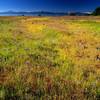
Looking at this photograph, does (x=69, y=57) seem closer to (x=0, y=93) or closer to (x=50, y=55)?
(x=50, y=55)

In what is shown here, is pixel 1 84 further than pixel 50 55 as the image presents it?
No

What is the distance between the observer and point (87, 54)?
14023 millimetres

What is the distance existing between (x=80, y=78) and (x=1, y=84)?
269cm

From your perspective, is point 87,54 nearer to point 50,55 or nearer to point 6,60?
point 50,55

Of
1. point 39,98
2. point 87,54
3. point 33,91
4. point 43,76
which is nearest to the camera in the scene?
point 39,98

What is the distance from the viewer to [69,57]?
12.7m

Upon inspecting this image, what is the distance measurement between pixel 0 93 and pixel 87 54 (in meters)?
7.88

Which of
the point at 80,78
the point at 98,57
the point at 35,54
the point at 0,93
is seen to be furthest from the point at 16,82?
the point at 98,57

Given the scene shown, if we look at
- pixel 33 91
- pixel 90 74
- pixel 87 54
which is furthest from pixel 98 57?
pixel 33 91

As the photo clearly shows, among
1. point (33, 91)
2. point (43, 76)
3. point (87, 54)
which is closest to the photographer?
point (33, 91)

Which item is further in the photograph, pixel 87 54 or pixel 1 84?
pixel 87 54

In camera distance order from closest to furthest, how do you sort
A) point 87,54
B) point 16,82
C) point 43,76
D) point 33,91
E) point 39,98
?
point 39,98 < point 33,91 < point 16,82 < point 43,76 < point 87,54

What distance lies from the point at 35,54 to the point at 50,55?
0.75 m

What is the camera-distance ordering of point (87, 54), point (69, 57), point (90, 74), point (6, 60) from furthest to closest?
1. point (87, 54)
2. point (69, 57)
3. point (6, 60)
4. point (90, 74)
